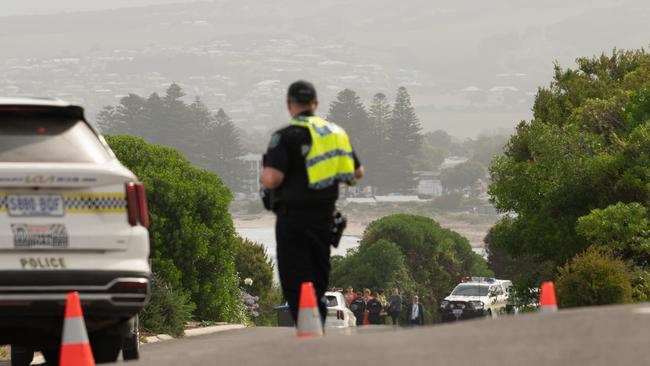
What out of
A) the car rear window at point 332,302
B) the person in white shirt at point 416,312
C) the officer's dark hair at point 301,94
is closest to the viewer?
the officer's dark hair at point 301,94

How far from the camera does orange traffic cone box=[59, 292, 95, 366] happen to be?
9695 millimetres

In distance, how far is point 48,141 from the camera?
1045 centimetres

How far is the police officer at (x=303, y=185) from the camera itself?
10.8 meters

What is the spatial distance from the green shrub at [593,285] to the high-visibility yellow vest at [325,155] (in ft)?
74.8

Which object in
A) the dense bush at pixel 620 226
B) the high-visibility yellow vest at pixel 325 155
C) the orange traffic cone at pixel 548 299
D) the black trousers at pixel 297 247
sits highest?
the high-visibility yellow vest at pixel 325 155

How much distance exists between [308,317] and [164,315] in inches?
858

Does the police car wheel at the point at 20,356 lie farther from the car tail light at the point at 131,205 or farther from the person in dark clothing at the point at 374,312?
the person in dark clothing at the point at 374,312

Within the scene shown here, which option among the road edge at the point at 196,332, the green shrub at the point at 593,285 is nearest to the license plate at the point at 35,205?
the road edge at the point at 196,332

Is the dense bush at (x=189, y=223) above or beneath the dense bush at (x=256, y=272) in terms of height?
above

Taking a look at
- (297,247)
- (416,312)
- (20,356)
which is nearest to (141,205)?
(297,247)

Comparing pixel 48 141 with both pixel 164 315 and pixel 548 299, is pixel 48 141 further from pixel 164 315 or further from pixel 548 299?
pixel 164 315

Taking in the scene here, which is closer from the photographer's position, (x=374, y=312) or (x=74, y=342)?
(x=74, y=342)

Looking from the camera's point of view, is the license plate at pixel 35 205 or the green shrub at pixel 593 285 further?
the green shrub at pixel 593 285

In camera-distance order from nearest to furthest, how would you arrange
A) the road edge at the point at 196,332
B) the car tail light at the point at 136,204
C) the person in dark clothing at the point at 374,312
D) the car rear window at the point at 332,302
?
the car tail light at the point at 136,204, the road edge at the point at 196,332, the car rear window at the point at 332,302, the person in dark clothing at the point at 374,312
